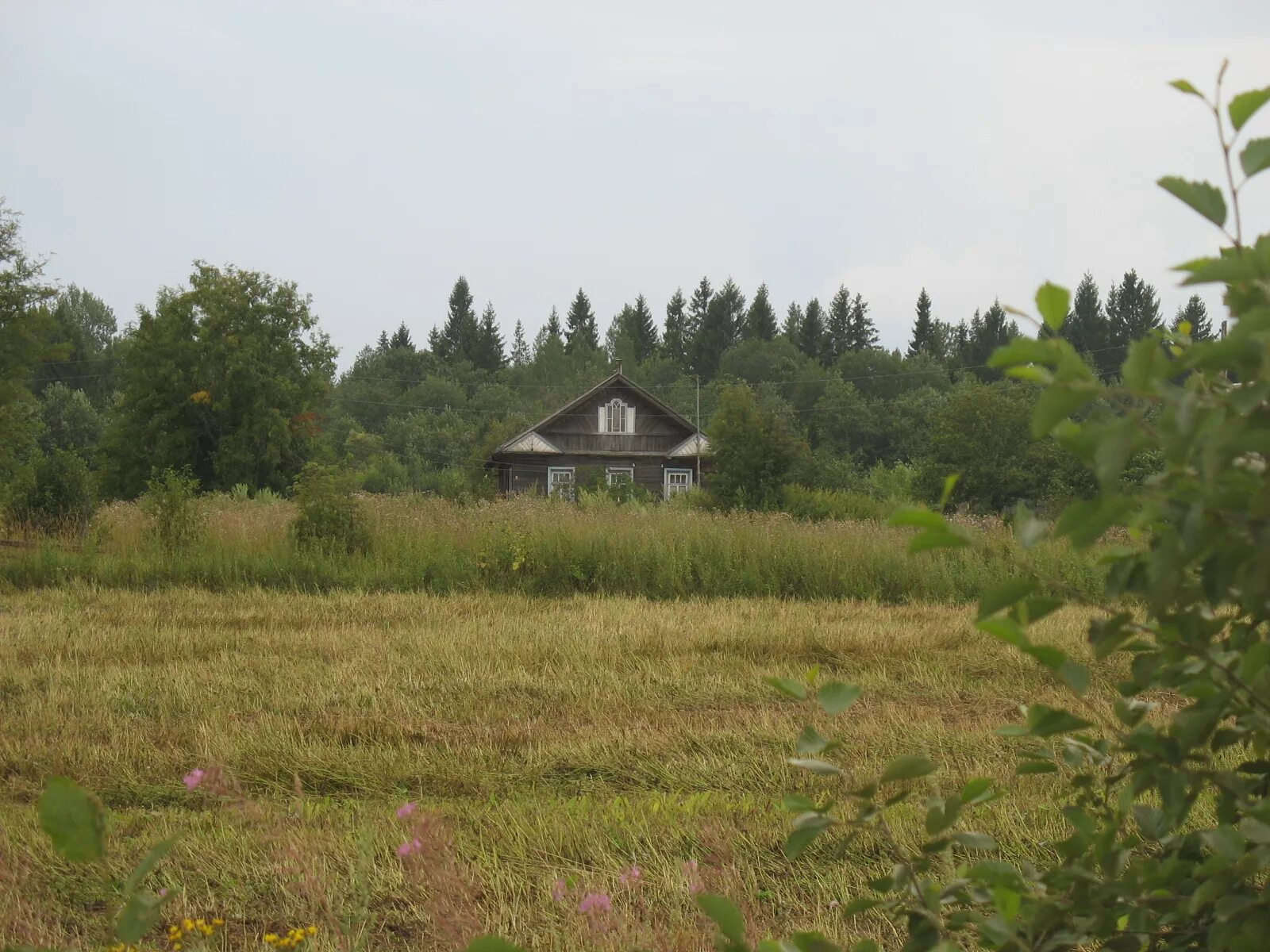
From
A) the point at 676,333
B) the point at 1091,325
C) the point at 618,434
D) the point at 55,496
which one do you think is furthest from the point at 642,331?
the point at 55,496

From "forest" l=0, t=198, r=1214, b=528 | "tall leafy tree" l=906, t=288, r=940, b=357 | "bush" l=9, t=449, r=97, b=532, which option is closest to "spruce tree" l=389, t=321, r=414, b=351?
"forest" l=0, t=198, r=1214, b=528

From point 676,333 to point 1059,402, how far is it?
103226 millimetres

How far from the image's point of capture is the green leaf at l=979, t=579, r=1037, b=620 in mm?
1021

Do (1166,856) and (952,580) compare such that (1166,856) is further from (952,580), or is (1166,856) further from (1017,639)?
(952,580)

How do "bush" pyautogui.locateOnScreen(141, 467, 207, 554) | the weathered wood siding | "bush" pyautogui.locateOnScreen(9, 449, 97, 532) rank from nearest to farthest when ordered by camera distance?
"bush" pyautogui.locateOnScreen(141, 467, 207, 554)
"bush" pyautogui.locateOnScreen(9, 449, 97, 532)
the weathered wood siding

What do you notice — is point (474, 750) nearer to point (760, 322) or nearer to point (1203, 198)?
point (1203, 198)

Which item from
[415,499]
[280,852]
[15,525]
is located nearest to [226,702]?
[280,852]

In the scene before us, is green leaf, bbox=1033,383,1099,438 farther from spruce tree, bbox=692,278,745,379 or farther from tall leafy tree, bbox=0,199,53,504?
spruce tree, bbox=692,278,745,379

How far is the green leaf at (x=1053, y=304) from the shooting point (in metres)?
0.99

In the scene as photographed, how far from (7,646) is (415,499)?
8969 mm

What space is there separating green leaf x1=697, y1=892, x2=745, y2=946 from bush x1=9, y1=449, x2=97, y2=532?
1407 cm

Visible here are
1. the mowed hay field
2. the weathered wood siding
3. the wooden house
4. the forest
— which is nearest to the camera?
the mowed hay field

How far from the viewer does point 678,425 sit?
45.1 m

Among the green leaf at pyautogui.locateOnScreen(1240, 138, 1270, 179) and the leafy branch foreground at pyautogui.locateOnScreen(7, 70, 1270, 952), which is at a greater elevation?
the green leaf at pyautogui.locateOnScreen(1240, 138, 1270, 179)
